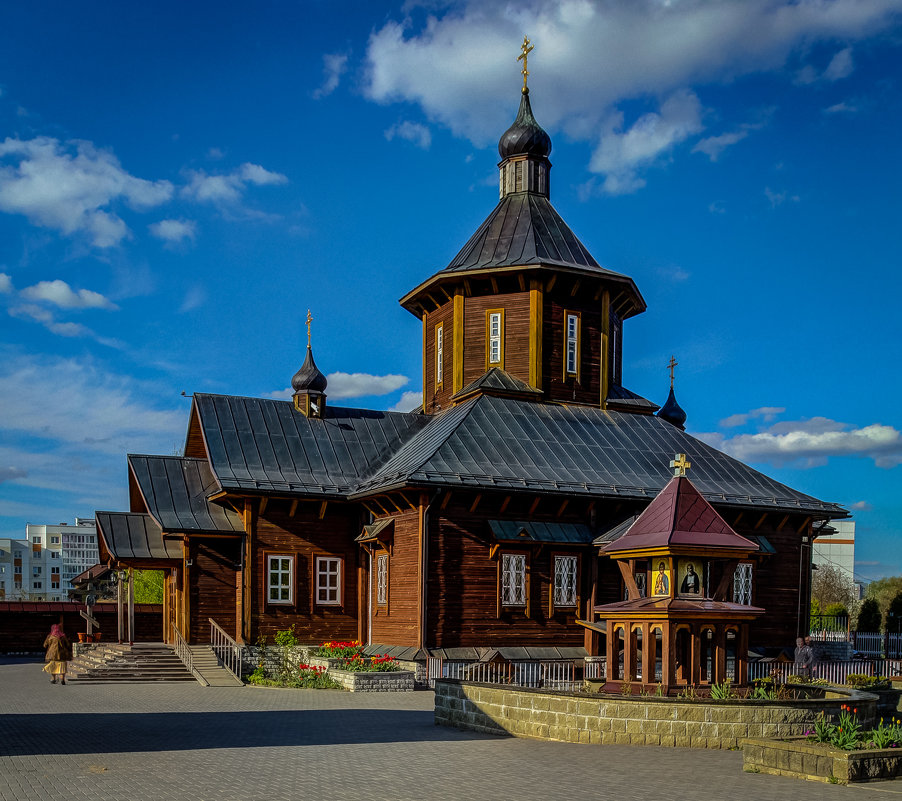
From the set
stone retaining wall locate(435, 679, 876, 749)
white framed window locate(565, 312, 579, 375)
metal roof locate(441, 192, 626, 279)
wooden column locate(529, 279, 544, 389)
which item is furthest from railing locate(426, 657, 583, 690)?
metal roof locate(441, 192, 626, 279)

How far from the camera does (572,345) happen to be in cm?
2948

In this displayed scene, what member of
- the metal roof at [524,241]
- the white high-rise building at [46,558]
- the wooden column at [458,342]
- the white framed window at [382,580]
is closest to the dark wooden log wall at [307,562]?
the white framed window at [382,580]

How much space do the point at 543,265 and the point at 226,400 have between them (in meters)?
9.71

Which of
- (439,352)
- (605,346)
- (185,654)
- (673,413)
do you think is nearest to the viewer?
(185,654)

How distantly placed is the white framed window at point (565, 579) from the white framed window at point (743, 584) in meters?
4.43

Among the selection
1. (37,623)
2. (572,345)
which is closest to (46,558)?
(37,623)

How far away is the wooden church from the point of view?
24453mm

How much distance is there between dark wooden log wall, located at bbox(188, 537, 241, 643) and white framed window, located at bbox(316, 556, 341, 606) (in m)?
2.12

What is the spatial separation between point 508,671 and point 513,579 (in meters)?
4.21

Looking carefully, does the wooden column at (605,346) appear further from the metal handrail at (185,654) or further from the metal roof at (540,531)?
the metal handrail at (185,654)

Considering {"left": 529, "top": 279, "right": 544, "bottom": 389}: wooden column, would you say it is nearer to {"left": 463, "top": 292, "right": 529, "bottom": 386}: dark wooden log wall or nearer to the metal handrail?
{"left": 463, "top": 292, "right": 529, "bottom": 386}: dark wooden log wall

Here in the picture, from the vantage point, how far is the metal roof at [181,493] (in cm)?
2583

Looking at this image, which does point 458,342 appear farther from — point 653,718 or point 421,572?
point 653,718

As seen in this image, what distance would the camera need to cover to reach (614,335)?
103 feet
